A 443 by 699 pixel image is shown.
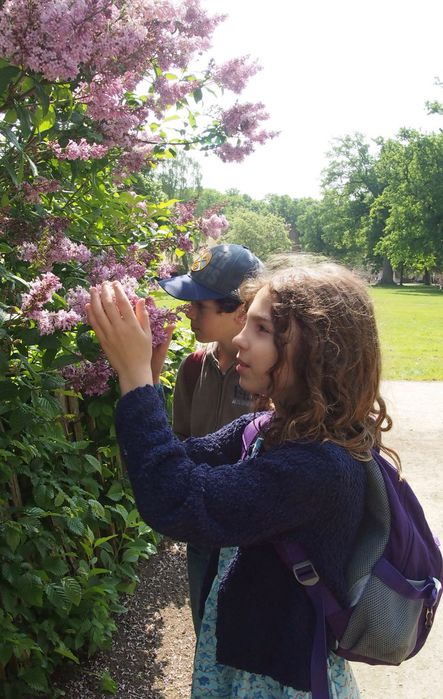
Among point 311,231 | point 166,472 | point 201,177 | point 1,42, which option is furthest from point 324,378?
point 311,231

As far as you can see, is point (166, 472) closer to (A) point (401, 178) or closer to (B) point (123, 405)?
(B) point (123, 405)

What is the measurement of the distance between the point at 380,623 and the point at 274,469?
43 centimetres

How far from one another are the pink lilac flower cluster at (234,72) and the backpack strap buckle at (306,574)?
7.16 ft

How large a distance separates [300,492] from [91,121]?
1.41 m

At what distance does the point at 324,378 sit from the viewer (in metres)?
1.54

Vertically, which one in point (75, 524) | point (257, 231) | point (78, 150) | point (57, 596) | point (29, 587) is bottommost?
point (57, 596)

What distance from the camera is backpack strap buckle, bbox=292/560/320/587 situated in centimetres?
144

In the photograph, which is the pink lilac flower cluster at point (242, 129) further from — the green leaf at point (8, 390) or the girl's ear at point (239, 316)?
the green leaf at point (8, 390)

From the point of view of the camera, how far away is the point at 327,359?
1532 millimetres

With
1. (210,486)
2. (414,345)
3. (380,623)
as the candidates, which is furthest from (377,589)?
(414,345)

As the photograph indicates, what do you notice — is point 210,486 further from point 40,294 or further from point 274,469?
point 40,294

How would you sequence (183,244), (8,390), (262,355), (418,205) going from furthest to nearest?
(418,205)
(183,244)
(8,390)
(262,355)

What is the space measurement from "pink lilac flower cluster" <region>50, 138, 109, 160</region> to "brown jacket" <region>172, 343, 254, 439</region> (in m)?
0.91

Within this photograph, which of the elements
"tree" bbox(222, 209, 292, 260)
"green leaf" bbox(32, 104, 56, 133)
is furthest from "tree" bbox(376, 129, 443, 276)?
"green leaf" bbox(32, 104, 56, 133)
